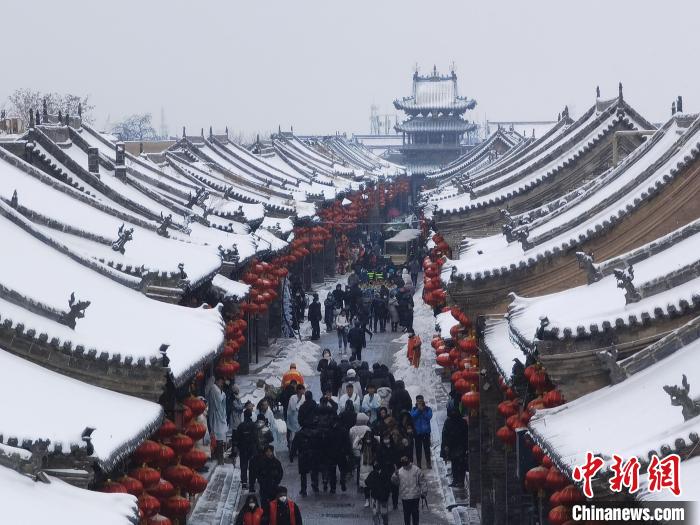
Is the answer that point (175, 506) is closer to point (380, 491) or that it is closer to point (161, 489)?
point (161, 489)

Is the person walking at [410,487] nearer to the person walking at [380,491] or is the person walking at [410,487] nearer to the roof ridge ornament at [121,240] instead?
the person walking at [380,491]

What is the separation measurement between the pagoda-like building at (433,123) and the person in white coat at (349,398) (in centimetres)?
8342

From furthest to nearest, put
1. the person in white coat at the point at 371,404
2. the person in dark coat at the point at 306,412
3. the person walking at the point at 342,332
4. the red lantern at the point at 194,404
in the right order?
1. the person walking at the point at 342,332
2. the person in white coat at the point at 371,404
3. the person in dark coat at the point at 306,412
4. the red lantern at the point at 194,404

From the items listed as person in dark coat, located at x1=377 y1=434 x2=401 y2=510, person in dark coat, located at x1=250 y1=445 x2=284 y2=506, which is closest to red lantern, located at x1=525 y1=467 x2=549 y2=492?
person in dark coat, located at x1=377 y1=434 x2=401 y2=510

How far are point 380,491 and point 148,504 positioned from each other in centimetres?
600

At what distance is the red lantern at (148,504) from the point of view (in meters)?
15.9

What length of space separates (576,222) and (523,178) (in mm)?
15065

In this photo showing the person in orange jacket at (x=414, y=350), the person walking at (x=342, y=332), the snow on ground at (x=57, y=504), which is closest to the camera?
the snow on ground at (x=57, y=504)

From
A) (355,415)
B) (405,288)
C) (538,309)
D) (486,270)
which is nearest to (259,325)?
(405,288)

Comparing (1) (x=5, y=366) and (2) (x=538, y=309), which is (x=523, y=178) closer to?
(2) (x=538, y=309)

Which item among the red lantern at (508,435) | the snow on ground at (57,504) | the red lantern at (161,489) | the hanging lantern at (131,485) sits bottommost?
the snow on ground at (57,504)

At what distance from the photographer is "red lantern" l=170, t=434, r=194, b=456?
18188 millimetres

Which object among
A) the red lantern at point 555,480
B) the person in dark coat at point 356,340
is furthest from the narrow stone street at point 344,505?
the person in dark coat at point 356,340

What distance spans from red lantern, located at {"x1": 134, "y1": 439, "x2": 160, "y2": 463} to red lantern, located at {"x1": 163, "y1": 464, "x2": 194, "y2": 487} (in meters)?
1.33
